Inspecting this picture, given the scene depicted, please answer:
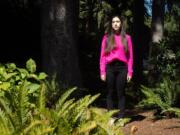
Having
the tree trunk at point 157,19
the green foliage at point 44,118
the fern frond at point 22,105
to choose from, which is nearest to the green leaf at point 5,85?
the green foliage at point 44,118

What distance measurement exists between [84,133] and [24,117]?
54cm

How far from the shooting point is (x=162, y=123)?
10070mm

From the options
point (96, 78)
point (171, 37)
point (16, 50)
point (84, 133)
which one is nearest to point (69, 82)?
point (171, 37)

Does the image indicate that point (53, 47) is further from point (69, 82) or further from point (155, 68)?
point (155, 68)

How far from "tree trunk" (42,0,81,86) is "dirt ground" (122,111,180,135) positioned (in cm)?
194

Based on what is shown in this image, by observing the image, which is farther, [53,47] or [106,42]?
[53,47]

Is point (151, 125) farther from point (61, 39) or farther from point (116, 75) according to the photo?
point (61, 39)

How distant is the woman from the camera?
29.9 feet

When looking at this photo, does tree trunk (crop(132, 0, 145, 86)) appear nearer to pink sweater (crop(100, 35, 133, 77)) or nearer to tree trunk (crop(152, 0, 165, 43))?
tree trunk (crop(152, 0, 165, 43))

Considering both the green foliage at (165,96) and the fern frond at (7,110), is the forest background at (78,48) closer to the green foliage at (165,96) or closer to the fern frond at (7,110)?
the green foliage at (165,96)

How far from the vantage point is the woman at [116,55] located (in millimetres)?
9102

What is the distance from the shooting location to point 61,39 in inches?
474

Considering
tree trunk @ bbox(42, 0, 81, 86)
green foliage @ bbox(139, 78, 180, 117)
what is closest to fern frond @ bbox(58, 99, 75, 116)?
green foliage @ bbox(139, 78, 180, 117)

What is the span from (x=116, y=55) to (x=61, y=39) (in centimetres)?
310
